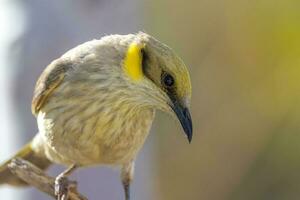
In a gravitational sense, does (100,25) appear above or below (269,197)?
above

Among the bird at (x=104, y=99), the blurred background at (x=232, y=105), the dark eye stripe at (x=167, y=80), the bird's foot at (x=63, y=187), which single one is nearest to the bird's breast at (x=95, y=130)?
the bird at (x=104, y=99)

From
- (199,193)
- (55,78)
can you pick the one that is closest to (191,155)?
(199,193)

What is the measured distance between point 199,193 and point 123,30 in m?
1.75

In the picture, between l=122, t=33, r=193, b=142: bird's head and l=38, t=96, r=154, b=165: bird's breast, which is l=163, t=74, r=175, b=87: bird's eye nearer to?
l=122, t=33, r=193, b=142: bird's head

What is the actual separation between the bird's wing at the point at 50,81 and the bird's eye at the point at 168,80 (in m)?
0.58

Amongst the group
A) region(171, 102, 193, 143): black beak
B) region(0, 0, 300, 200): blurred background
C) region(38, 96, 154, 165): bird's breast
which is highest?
region(171, 102, 193, 143): black beak

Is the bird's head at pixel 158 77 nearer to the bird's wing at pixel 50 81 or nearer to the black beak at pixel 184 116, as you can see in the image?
the black beak at pixel 184 116

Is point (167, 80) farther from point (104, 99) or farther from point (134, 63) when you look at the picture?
point (104, 99)

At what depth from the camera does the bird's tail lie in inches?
212

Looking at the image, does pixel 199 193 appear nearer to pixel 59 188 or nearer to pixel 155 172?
pixel 155 172

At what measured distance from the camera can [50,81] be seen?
507cm

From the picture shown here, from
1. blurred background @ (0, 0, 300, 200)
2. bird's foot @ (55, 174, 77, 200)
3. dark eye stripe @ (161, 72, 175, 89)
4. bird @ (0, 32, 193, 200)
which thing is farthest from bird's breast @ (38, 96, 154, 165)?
blurred background @ (0, 0, 300, 200)

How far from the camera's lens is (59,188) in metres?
4.90

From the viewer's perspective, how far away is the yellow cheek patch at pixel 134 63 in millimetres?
4758
